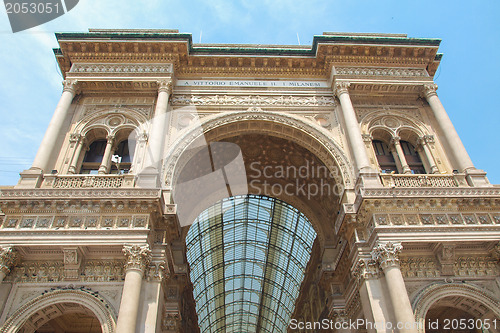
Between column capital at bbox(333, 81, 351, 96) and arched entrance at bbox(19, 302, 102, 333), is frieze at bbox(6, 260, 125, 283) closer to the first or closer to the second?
arched entrance at bbox(19, 302, 102, 333)

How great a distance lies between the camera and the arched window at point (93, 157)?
1598 cm

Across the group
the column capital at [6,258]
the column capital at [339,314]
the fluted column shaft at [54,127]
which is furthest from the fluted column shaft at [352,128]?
the column capital at [6,258]

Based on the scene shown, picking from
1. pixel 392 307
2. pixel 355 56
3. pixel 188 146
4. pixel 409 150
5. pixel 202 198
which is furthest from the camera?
pixel 202 198

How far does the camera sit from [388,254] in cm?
1215

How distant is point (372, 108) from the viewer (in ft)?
59.4

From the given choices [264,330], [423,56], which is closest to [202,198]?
[423,56]

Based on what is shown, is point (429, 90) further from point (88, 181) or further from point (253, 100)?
point (88, 181)

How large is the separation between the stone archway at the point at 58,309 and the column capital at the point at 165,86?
9263 millimetres

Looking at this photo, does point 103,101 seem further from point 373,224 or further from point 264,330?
point 264,330

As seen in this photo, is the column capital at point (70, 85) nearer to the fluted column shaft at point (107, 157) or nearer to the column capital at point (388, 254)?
the fluted column shaft at point (107, 157)

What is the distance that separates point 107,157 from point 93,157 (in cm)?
126

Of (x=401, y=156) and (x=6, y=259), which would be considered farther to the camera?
(x=401, y=156)

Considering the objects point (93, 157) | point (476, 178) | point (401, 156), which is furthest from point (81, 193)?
point (476, 178)

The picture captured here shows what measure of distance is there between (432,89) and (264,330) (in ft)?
115
